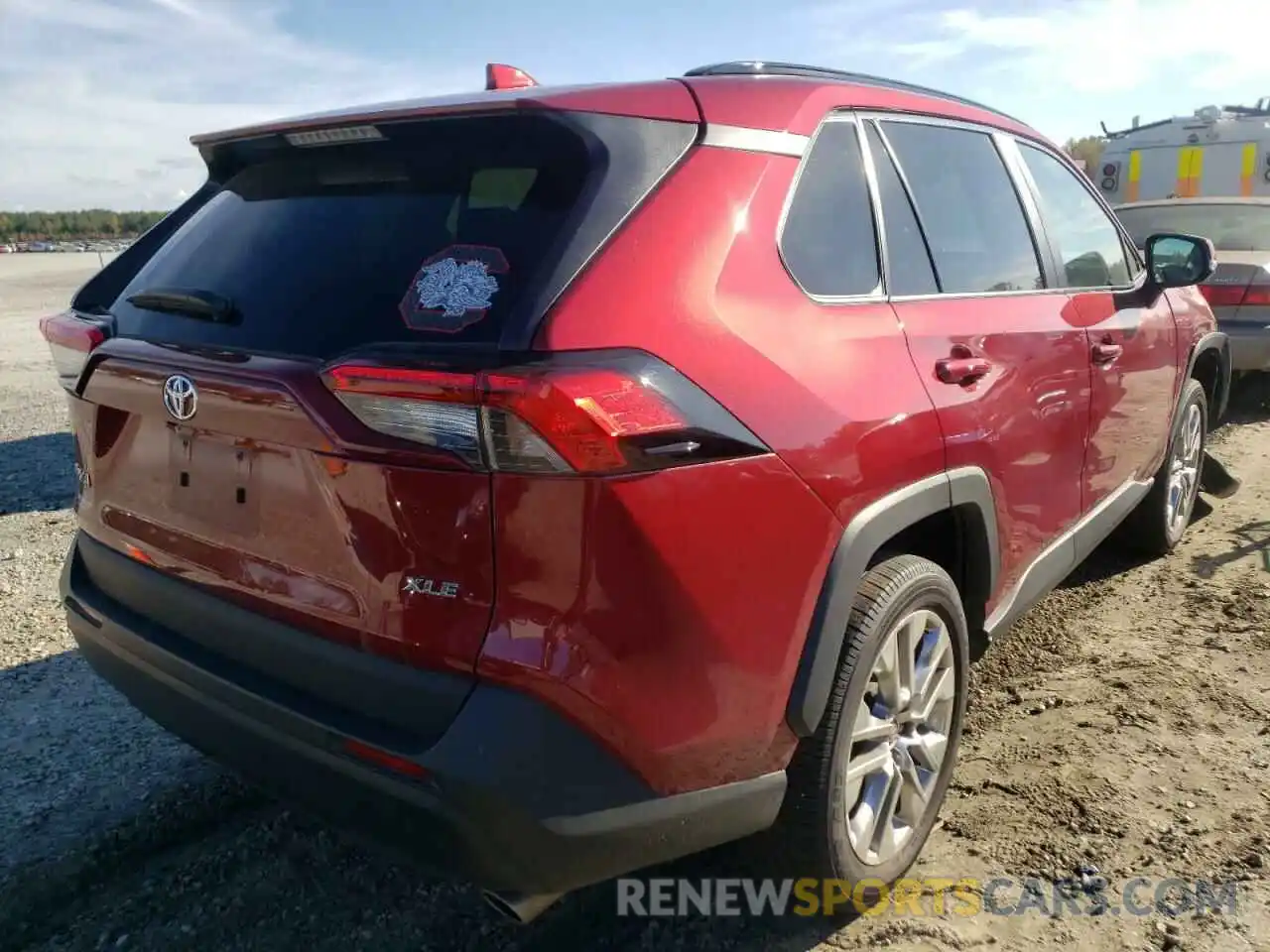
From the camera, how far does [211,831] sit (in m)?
2.69

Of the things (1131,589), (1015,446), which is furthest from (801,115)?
(1131,589)

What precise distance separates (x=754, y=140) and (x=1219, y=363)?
408cm

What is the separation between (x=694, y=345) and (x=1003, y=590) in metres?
1.57

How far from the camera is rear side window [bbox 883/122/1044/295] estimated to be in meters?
2.66

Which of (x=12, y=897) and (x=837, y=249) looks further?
(x=12, y=897)

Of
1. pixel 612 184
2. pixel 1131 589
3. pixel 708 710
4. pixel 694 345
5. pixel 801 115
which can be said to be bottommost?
pixel 1131 589

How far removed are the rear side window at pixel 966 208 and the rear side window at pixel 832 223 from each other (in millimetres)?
286

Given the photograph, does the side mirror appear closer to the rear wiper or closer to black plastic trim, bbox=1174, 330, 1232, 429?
black plastic trim, bbox=1174, 330, 1232, 429

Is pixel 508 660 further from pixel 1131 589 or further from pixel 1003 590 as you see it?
pixel 1131 589

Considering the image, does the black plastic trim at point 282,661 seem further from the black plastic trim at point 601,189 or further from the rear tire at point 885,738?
the rear tire at point 885,738

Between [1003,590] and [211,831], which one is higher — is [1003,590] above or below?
above

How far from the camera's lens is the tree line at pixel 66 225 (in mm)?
65000

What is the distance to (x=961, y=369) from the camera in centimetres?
247

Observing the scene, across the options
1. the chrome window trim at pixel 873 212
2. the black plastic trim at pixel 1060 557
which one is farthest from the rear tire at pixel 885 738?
the chrome window trim at pixel 873 212
